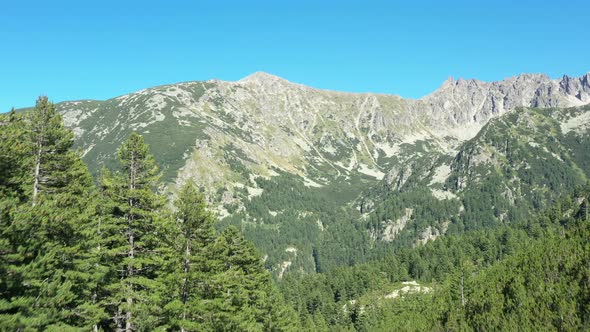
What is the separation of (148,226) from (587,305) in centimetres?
6116

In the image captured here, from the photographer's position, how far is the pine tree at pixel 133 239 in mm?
25000

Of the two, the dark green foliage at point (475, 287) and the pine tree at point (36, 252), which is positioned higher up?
the pine tree at point (36, 252)

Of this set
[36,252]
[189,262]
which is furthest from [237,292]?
[36,252]

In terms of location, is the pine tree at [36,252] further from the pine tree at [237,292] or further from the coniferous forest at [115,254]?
the pine tree at [237,292]

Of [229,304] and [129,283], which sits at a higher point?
[129,283]

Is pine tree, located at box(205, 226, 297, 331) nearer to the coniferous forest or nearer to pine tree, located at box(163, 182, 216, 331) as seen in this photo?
the coniferous forest

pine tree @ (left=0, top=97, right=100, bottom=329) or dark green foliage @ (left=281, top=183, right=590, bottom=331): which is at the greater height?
pine tree @ (left=0, top=97, right=100, bottom=329)

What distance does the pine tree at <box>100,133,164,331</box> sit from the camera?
25000 millimetres

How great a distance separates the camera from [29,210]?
1691cm

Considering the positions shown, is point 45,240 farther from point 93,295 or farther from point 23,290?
point 93,295

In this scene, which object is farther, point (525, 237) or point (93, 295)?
point (525, 237)

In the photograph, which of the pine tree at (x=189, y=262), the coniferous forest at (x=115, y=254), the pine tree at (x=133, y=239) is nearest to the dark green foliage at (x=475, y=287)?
the coniferous forest at (x=115, y=254)

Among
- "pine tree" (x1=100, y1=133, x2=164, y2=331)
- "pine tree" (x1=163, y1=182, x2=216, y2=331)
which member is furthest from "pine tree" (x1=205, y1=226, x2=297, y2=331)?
"pine tree" (x1=100, y1=133, x2=164, y2=331)

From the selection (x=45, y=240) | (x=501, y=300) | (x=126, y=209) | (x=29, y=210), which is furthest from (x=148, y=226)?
(x=501, y=300)
